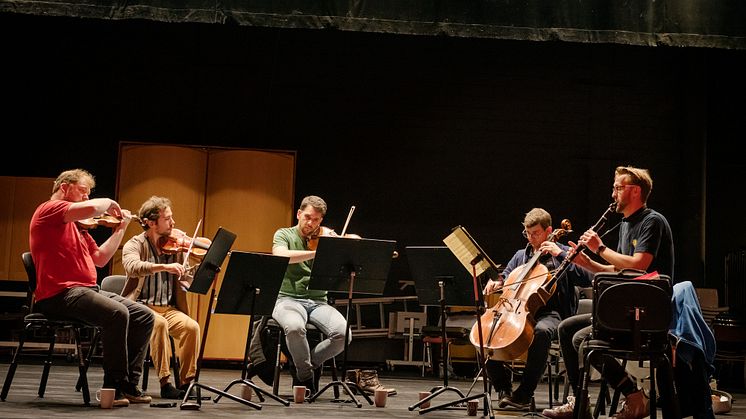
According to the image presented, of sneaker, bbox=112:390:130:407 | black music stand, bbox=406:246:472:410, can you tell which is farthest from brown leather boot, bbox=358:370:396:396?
sneaker, bbox=112:390:130:407

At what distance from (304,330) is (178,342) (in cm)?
80

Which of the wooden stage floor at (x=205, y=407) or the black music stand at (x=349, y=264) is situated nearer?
the wooden stage floor at (x=205, y=407)

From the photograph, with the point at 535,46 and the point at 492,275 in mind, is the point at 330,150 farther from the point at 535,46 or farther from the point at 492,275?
the point at 492,275

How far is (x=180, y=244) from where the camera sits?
5.64 meters

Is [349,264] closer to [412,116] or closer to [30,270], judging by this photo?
[30,270]

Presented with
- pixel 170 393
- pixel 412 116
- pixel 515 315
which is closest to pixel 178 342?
pixel 170 393

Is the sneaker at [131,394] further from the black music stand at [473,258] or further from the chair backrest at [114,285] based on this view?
the black music stand at [473,258]

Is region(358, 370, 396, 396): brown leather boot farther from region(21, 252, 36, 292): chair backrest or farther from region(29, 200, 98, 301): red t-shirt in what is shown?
region(21, 252, 36, 292): chair backrest

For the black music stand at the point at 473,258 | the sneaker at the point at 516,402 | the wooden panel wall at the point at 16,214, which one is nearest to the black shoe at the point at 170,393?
the black music stand at the point at 473,258

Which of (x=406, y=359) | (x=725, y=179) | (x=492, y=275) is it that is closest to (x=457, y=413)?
(x=492, y=275)

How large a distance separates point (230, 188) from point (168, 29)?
192cm

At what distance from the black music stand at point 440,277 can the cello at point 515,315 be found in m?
0.27

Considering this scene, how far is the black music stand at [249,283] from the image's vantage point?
16.4 feet

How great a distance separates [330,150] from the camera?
8992mm
